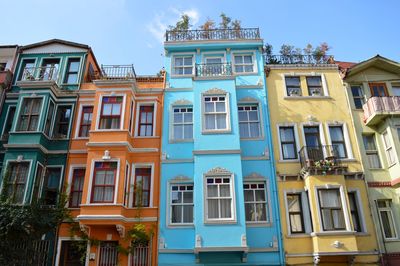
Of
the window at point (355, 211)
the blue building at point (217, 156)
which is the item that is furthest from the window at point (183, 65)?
the window at point (355, 211)

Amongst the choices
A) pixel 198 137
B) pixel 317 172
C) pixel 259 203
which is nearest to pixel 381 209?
pixel 317 172

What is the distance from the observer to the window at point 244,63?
1830 centimetres

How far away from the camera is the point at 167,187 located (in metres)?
15.3

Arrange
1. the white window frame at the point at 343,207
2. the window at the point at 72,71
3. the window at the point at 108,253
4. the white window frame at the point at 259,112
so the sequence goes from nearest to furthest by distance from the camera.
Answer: the white window frame at the point at 343,207 < the window at the point at 108,253 < the white window frame at the point at 259,112 < the window at the point at 72,71

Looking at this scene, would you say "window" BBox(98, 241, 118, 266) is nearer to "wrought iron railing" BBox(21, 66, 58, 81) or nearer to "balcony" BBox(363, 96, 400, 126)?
"wrought iron railing" BBox(21, 66, 58, 81)

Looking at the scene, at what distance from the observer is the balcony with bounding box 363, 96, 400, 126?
1578 centimetres

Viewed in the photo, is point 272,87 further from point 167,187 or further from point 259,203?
point 167,187

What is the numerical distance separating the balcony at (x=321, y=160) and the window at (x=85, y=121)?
1085 cm

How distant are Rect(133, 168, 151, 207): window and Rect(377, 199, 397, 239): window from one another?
10.7 m

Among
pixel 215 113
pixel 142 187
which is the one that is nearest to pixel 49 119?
pixel 142 187

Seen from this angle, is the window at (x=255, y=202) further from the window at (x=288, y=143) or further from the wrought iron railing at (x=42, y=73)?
the wrought iron railing at (x=42, y=73)

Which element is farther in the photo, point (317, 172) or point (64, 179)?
point (64, 179)

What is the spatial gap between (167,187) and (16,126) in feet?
26.8

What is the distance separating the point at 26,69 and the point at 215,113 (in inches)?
437
